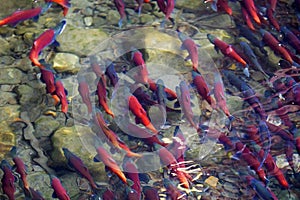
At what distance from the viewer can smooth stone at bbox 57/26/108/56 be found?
602 cm

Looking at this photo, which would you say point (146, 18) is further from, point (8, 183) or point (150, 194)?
point (8, 183)

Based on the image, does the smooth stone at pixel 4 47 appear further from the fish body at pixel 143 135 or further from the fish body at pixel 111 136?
the fish body at pixel 143 135

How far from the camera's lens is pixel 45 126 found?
5.15 m

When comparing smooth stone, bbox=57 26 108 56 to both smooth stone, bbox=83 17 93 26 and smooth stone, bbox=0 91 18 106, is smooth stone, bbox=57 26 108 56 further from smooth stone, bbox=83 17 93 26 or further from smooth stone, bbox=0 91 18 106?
smooth stone, bbox=0 91 18 106

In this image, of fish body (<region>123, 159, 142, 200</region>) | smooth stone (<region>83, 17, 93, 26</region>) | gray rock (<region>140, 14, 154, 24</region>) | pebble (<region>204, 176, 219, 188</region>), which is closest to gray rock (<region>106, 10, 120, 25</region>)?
smooth stone (<region>83, 17, 93, 26</region>)

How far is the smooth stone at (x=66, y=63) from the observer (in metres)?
5.75

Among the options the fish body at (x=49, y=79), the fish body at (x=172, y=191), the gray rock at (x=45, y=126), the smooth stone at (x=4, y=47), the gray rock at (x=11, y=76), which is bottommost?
the fish body at (x=172, y=191)

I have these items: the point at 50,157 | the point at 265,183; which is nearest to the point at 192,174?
the point at 265,183

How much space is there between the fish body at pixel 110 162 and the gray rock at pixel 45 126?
84 cm

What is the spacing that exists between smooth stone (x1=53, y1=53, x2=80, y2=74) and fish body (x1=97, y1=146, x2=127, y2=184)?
5.15 feet

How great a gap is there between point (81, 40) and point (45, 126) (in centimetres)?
148

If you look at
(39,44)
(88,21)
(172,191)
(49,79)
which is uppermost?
(39,44)

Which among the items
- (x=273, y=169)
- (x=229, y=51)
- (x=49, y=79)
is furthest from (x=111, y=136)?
(x=229, y=51)

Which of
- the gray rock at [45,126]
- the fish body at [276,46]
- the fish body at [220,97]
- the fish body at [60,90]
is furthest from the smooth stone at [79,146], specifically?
the fish body at [276,46]
